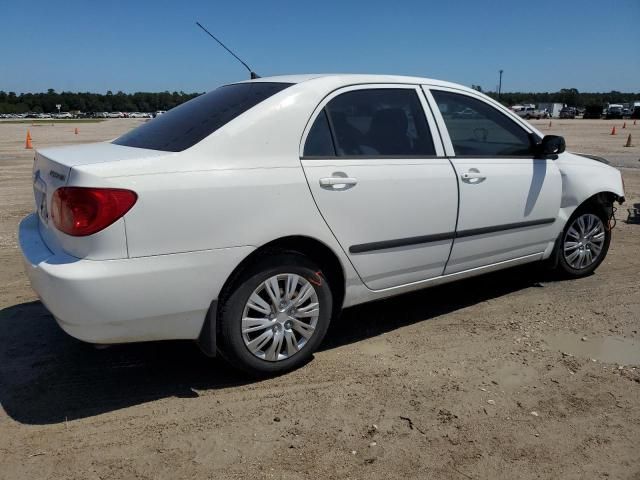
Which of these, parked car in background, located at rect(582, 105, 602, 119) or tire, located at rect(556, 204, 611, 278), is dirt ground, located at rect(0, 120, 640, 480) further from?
parked car in background, located at rect(582, 105, 602, 119)

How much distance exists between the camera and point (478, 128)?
428 centimetres

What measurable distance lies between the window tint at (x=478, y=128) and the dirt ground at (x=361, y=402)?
1.25 m

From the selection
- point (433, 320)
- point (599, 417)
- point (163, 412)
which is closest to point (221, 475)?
point (163, 412)

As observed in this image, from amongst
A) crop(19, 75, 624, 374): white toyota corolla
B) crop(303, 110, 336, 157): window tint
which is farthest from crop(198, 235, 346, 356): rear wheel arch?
crop(303, 110, 336, 157): window tint

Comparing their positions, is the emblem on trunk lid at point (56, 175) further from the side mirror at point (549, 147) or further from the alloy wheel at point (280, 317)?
the side mirror at point (549, 147)

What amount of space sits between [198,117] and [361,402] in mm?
1913

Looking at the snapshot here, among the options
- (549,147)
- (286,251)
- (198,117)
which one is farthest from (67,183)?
(549,147)

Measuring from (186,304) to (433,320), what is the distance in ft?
6.81

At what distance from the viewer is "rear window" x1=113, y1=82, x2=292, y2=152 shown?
3195 millimetres

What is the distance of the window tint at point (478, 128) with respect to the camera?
13.3 feet

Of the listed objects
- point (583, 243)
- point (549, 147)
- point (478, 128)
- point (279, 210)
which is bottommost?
point (583, 243)

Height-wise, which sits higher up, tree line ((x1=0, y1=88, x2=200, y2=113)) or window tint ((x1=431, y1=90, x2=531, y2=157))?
tree line ((x1=0, y1=88, x2=200, y2=113))

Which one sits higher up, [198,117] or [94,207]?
[198,117]

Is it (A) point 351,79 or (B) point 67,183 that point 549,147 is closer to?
(A) point 351,79
